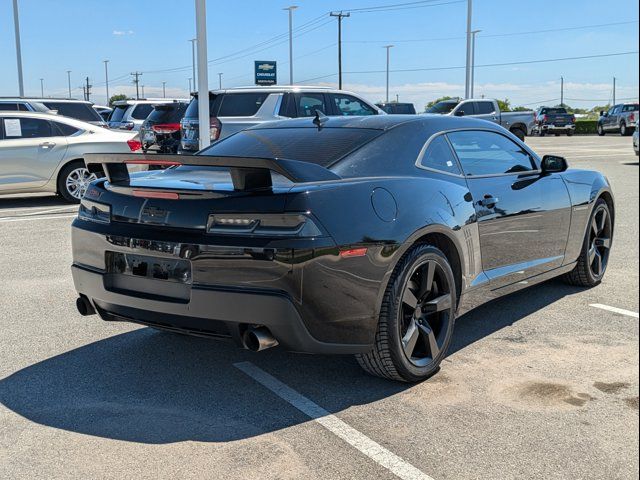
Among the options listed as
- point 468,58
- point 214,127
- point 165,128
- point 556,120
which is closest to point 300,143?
point 214,127

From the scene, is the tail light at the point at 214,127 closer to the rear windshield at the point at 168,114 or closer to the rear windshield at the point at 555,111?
the rear windshield at the point at 168,114

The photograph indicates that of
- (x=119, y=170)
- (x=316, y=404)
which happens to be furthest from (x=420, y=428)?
(x=119, y=170)

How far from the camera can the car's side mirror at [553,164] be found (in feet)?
17.4

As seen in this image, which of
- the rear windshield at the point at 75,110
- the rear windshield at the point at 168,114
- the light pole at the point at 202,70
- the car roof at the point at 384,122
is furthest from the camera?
the rear windshield at the point at 75,110

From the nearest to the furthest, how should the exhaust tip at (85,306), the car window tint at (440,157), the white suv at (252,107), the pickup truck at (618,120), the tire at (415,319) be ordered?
the tire at (415,319), the exhaust tip at (85,306), the car window tint at (440,157), the white suv at (252,107), the pickup truck at (618,120)

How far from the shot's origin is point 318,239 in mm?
3389

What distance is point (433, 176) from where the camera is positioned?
427 cm

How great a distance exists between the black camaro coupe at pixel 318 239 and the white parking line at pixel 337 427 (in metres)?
0.33

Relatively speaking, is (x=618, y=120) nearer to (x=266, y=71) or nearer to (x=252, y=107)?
(x=252, y=107)

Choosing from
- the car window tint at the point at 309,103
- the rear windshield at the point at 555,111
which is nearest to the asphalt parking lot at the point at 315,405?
the car window tint at the point at 309,103

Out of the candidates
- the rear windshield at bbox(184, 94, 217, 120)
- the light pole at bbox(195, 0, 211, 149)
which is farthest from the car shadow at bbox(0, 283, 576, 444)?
the rear windshield at bbox(184, 94, 217, 120)

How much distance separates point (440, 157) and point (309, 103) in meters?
9.52

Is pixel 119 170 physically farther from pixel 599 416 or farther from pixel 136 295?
pixel 599 416

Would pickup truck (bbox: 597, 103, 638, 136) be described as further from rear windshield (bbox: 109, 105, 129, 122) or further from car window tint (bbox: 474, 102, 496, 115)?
rear windshield (bbox: 109, 105, 129, 122)
